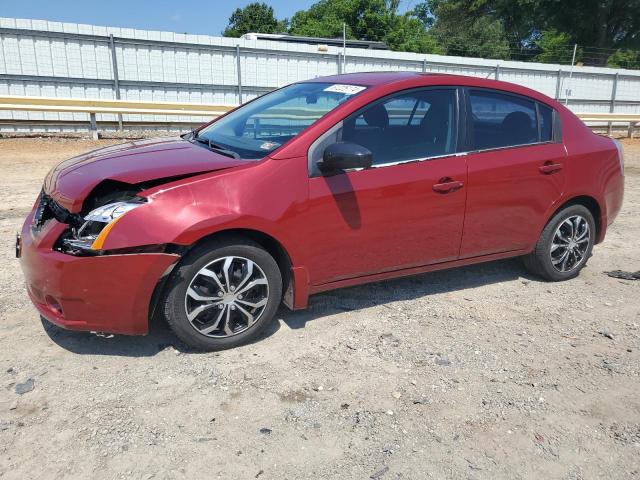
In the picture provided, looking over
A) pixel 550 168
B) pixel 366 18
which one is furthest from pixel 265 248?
pixel 366 18

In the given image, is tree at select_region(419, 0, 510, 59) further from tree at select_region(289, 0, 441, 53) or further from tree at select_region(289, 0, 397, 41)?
tree at select_region(289, 0, 397, 41)

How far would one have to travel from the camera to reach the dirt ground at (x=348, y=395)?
255cm

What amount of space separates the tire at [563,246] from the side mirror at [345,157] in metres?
2.07

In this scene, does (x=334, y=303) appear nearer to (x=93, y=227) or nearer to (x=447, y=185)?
(x=447, y=185)

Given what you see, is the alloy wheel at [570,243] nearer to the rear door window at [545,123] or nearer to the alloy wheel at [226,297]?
the rear door window at [545,123]

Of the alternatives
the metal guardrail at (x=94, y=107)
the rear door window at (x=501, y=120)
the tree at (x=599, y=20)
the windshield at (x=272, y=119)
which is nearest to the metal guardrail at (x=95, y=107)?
the metal guardrail at (x=94, y=107)

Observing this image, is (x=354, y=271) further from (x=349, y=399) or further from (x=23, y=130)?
(x=23, y=130)

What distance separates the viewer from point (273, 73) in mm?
17578

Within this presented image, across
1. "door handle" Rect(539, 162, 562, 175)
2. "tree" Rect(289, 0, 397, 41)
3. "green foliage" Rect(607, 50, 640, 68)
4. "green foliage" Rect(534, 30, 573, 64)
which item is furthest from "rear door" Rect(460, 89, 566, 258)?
"green foliage" Rect(607, 50, 640, 68)

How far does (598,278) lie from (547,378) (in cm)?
217

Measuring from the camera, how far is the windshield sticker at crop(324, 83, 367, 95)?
12.8 ft

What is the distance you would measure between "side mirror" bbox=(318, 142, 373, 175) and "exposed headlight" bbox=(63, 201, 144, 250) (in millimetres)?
1160

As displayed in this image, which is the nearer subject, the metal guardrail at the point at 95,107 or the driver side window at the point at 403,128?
the driver side window at the point at 403,128

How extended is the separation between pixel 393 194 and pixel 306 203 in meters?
0.66
